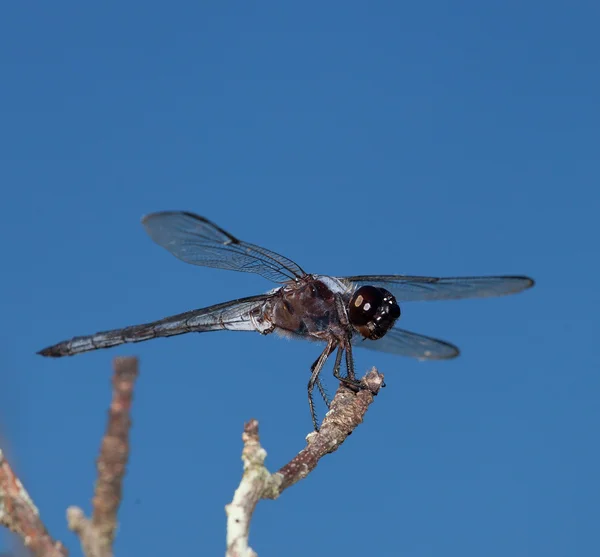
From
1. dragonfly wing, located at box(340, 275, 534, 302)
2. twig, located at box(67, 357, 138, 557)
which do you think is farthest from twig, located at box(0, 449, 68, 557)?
dragonfly wing, located at box(340, 275, 534, 302)

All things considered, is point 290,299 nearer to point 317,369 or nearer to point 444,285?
point 317,369

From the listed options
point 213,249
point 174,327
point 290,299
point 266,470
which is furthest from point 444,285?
point 266,470

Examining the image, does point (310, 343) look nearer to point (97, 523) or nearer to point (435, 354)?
point (435, 354)

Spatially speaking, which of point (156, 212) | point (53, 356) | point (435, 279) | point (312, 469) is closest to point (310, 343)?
point (435, 279)

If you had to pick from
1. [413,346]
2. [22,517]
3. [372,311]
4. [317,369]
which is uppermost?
[413,346]

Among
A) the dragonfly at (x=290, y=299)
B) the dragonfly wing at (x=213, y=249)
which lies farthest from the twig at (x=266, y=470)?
the dragonfly wing at (x=213, y=249)

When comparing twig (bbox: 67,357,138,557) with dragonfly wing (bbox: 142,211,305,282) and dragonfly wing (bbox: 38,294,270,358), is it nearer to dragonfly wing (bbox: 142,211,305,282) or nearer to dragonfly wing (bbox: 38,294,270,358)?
dragonfly wing (bbox: 142,211,305,282)

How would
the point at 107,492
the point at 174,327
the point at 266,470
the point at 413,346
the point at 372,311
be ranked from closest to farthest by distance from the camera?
the point at 107,492, the point at 266,470, the point at 372,311, the point at 174,327, the point at 413,346
